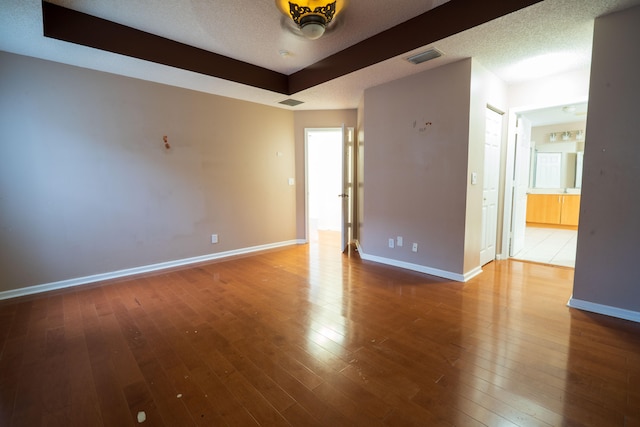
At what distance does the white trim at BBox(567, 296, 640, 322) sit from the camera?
2.22 m

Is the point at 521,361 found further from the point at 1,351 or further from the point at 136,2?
the point at 136,2

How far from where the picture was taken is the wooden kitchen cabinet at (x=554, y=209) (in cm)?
639

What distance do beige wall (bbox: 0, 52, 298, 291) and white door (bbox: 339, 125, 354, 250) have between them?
52.3 inches

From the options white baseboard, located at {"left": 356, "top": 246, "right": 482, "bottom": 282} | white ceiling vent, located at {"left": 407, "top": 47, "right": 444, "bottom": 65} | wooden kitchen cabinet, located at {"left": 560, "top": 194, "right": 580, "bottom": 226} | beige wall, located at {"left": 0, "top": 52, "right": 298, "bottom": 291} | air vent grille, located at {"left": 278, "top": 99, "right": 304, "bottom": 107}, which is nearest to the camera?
white ceiling vent, located at {"left": 407, "top": 47, "right": 444, "bottom": 65}

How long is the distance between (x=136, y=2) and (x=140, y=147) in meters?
1.68

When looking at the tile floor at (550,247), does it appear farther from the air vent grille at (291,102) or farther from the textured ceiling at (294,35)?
the air vent grille at (291,102)

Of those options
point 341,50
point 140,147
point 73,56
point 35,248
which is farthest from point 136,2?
point 35,248

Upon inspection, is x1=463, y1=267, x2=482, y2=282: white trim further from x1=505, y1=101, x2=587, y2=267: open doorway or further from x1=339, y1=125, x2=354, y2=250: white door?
x1=505, y1=101, x2=587, y2=267: open doorway

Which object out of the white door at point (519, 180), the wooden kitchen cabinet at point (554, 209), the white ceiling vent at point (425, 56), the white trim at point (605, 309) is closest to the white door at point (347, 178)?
the white ceiling vent at point (425, 56)

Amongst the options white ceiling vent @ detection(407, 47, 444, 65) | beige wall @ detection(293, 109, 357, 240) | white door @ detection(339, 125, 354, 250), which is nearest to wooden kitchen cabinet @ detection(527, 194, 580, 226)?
white door @ detection(339, 125, 354, 250)

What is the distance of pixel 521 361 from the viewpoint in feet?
5.81

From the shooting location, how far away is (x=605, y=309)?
233 cm

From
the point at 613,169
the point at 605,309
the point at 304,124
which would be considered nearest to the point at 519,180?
the point at 613,169

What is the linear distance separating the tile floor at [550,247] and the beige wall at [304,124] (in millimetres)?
3417
